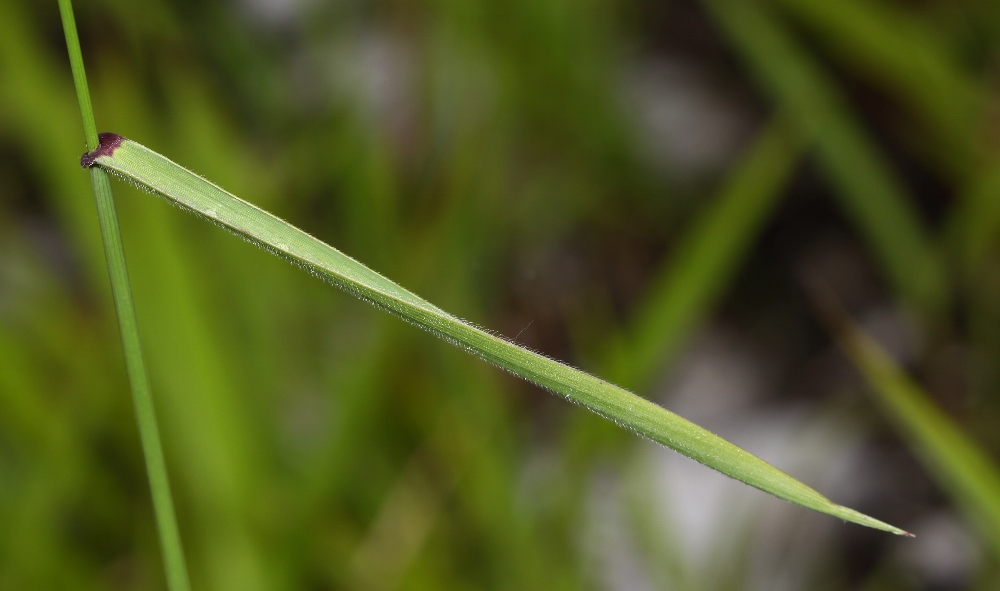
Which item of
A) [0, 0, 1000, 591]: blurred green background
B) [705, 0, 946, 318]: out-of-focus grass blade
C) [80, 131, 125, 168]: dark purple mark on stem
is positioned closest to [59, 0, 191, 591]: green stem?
[80, 131, 125, 168]: dark purple mark on stem

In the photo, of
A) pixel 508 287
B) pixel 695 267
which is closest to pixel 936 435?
pixel 695 267

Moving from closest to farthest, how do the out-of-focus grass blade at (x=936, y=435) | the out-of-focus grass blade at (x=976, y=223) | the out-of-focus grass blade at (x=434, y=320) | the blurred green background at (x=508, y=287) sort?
the out-of-focus grass blade at (x=434, y=320) → the out-of-focus grass blade at (x=936, y=435) → the blurred green background at (x=508, y=287) → the out-of-focus grass blade at (x=976, y=223)

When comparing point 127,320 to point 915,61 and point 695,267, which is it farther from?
point 915,61

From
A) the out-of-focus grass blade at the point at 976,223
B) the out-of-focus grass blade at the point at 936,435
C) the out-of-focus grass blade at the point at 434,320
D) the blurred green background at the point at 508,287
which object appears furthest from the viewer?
the out-of-focus grass blade at the point at 976,223

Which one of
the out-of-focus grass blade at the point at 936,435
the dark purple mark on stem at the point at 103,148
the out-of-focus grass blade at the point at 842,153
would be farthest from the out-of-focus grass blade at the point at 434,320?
the out-of-focus grass blade at the point at 842,153

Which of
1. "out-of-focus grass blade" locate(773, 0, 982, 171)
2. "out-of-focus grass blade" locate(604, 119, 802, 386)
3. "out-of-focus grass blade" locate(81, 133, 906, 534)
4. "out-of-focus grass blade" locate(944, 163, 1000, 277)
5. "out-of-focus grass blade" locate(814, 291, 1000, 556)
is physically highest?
"out-of-focus grass blade" locate(773, 0, 982, 171)

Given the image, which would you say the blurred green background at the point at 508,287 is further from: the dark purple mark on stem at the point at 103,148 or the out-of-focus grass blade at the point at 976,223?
the dark purple mark on stem at the point at 103,148

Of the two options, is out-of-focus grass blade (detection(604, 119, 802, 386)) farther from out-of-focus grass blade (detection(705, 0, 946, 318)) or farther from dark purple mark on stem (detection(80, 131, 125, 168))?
dark purple mark on stem (detection(80, 131, 125, 168))
